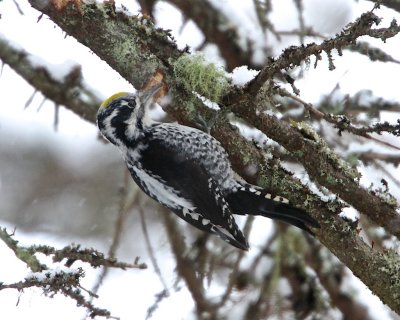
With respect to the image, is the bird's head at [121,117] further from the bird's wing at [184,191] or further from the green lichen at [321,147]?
the green lichen at [321,147]

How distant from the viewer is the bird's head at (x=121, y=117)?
3615 millimetres

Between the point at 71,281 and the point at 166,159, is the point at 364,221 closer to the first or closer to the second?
the point at 166,159

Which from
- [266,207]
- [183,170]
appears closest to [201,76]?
[183,170]

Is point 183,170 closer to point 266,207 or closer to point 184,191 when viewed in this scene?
point 184,191

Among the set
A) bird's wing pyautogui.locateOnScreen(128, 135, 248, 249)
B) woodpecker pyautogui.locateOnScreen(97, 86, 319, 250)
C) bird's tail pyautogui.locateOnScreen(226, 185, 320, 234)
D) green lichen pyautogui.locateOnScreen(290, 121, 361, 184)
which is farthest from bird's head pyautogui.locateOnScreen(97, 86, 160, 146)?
green lichen pyautogui.locateOnScreen(290, 121, 361, 184)

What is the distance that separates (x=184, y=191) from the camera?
3518 millimetres

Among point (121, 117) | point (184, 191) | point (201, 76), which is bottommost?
point (184, 191)

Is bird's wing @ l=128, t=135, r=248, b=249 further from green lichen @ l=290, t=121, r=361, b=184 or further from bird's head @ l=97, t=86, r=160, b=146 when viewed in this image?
green lichen @ l=290, t=121, r=361, b=184

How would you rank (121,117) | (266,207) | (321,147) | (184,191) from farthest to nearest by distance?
1. (121,117)
2. (184,191)
3. (266,207)
4. (321,147)

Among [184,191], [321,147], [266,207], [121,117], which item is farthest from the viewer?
[121,117]

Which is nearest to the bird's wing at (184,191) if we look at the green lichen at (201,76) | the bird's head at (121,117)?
the bird's head at (121,117)

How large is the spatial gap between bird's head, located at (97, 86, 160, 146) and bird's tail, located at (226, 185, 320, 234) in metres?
0.65

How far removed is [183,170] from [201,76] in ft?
2.05

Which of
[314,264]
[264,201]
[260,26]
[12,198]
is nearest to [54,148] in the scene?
[12,198]
